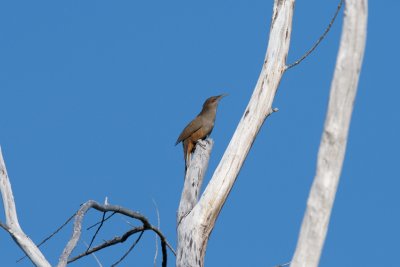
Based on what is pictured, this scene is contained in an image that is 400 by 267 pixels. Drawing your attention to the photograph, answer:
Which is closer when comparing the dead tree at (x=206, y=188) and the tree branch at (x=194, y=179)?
the dead tree at (x=206, y=188)

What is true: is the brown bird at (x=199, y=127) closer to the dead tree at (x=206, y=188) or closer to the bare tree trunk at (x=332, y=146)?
the dead tree at (x=206, y=188)

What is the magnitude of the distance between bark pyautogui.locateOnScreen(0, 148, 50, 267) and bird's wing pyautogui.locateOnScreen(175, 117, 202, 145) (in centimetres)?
232

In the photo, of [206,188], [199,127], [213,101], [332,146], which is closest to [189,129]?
[199,127]

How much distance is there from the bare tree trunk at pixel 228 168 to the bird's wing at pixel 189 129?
85.3 inches

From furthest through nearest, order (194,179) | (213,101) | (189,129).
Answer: (213,101) → (189,129) → (194,179)

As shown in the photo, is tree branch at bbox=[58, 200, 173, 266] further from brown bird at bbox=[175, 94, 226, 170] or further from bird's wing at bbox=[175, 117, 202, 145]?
bird's wing at bbox=[175, 117, 202, 145]

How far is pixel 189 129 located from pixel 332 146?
5.21m

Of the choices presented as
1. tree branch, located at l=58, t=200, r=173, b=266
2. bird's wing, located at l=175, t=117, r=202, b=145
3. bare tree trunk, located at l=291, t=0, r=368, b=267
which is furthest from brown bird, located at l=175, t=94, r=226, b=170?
bare tree trunk, located at l=291, t=0, r=368, b=267

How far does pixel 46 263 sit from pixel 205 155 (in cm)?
204

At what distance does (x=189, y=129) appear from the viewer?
11.2 m

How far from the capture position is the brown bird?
36.5 ft

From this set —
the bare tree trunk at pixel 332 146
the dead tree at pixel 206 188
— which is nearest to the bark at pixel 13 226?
the dead tree at pixel 206 188

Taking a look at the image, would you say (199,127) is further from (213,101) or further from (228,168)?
(228,168)

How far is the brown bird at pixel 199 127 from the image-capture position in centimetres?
1112
